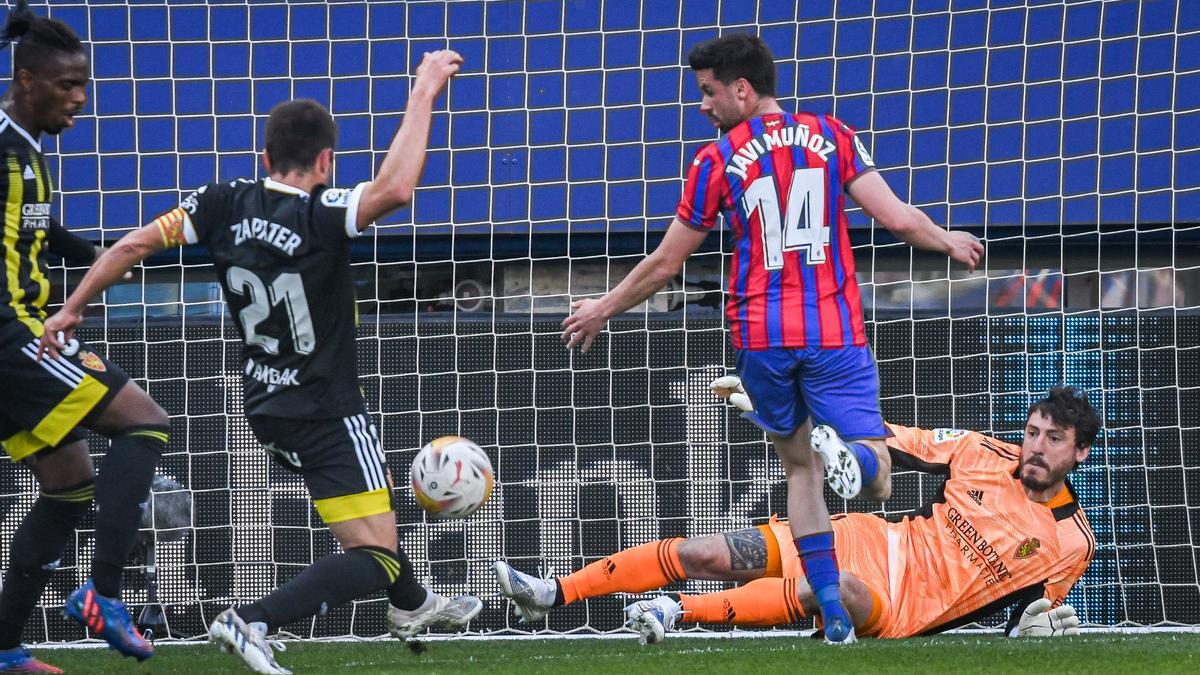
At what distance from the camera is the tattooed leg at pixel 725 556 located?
222 inches

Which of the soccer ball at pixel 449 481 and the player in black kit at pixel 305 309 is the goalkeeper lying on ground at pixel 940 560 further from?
the player in black kit at pixel 305 309

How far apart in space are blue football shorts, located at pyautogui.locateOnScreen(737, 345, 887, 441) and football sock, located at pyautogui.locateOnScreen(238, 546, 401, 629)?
1273mm

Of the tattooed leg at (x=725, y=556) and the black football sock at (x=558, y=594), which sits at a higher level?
the tattooed leg at (x=725, y=556)

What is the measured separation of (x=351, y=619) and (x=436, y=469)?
2016 millimetres

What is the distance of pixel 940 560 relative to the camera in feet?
18.8

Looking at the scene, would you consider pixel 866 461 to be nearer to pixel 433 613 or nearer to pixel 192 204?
pixel 433 613

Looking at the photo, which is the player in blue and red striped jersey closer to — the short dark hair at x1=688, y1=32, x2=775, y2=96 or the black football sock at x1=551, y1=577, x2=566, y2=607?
the short dark hair at x1=688, y1=32, x2=775, y2=96

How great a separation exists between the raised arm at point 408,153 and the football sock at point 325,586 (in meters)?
0.87

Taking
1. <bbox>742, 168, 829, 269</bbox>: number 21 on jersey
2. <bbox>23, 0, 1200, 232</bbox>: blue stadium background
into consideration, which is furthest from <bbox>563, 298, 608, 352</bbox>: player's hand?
<bbox>23, 0, 1200, 232</bbox>: blue stadium background

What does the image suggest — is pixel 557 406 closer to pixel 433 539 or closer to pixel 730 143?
pixel 433 539

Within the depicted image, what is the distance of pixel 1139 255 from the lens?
6.94 metres

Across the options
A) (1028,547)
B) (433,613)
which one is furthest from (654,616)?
(1028,547)

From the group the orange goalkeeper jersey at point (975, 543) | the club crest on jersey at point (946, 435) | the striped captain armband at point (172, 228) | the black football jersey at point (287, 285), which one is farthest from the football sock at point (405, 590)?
the club crest on jersey at point (946, 435)

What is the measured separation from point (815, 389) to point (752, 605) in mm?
1028
